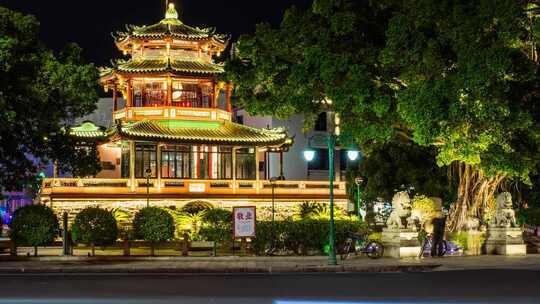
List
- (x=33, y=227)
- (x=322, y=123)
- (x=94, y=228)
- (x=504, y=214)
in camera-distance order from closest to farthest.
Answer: (x=504, y=214) → (x=33, y=227) → (x=94, y=228) → (x=322, y=123)

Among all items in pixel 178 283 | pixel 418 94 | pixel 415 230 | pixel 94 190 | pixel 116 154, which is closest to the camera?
pixel 178 283

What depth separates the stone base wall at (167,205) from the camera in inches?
1784

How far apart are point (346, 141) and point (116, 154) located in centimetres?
2476

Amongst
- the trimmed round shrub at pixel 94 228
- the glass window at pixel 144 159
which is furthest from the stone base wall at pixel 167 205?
the trimmed round shrub at pixel 94 228

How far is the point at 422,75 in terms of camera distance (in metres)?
29.3

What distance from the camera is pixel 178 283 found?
2081 cm

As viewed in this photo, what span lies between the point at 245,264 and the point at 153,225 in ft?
36.0

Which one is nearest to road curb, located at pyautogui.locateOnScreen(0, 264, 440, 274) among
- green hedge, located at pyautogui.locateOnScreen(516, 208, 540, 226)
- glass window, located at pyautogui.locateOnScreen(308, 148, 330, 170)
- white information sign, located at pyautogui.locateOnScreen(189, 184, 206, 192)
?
white information sign, located at pyautogui.locateOnScreen(189, 184, 206, 192)

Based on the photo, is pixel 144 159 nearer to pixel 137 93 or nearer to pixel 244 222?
pixel 137 93

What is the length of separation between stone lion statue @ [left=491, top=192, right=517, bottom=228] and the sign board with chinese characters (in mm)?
9351

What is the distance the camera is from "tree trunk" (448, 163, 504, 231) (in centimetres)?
3425

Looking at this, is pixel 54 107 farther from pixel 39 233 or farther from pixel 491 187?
pixel 491 187

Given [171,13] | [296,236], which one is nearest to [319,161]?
[171,13]

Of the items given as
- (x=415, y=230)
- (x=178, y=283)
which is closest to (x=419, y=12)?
(x=415, y=230)
